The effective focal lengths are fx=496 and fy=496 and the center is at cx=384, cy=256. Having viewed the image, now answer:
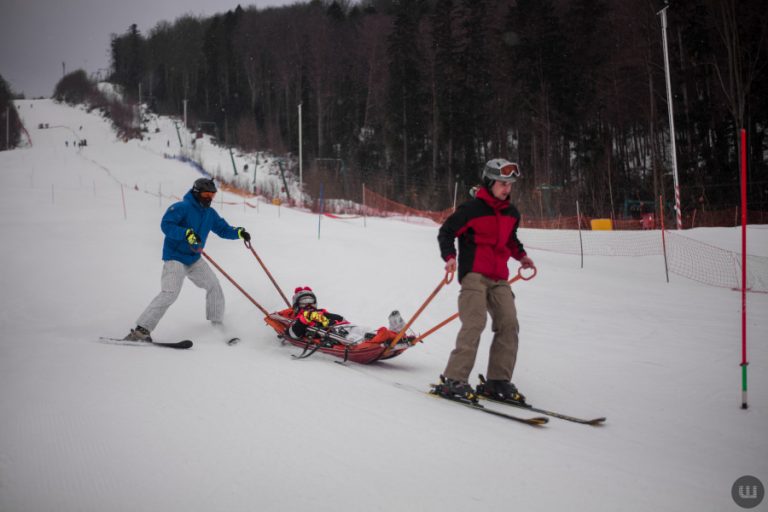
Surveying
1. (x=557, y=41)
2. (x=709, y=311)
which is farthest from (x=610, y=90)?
(x=709, y=311)

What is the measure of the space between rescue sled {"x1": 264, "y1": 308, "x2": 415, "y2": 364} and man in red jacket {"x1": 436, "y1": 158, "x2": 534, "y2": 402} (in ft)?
3.23

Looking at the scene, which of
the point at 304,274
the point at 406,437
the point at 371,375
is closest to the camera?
the point at 406,437

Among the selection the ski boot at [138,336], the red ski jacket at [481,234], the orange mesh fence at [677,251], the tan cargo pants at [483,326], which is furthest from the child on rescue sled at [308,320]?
the orange mesh fence at [677,251]

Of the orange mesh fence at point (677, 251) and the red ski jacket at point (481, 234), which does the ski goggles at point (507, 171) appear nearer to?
the red ski jacket at point (481, 234)

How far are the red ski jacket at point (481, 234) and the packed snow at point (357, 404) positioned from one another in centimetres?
110

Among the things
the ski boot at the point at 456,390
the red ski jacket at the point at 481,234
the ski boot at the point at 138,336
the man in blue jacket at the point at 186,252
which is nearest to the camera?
the ski boot at the point at 456,390

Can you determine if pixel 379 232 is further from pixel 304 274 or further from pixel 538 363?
pixel 538 363

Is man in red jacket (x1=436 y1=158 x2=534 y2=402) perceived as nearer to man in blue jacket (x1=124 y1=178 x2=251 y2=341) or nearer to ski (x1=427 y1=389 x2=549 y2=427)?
ski (x1=427 y1=389 x2=549 y2=427)

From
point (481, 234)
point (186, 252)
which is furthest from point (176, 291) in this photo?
point (481, 234)

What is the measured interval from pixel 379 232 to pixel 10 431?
1297 cm

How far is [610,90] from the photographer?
27.5 m

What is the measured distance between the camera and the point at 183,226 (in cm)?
573

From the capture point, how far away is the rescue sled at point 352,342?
4.78m

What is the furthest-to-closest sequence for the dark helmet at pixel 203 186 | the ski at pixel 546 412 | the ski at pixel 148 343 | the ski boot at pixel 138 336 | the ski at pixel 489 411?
1. the dark helmet at pixel 203 186
2. the ski boot at pixel 138 336
3. the ski at pixel 148 343
4. the ski at pixel 546 412
5. the ski at pixel 489 411
